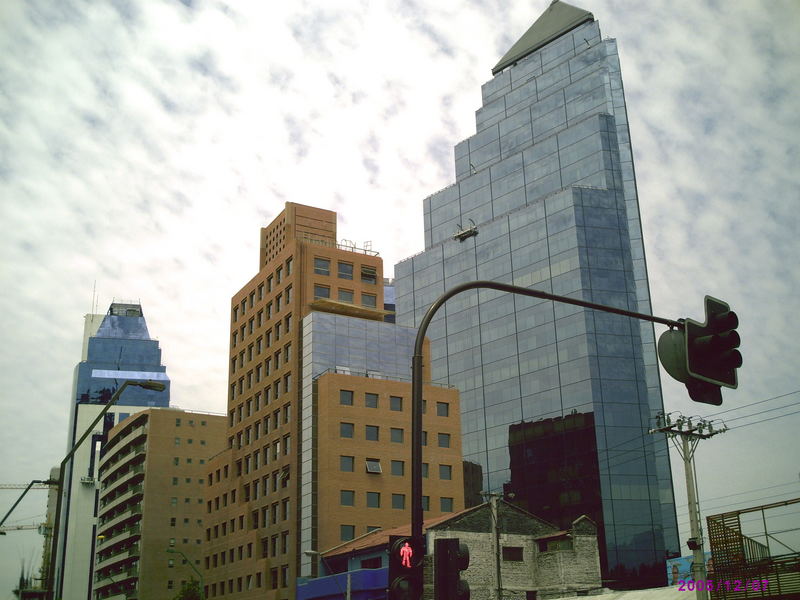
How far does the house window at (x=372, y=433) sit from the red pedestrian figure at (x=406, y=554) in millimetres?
74259

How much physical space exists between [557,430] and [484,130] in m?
60.5

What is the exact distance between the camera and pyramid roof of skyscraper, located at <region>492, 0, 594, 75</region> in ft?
477

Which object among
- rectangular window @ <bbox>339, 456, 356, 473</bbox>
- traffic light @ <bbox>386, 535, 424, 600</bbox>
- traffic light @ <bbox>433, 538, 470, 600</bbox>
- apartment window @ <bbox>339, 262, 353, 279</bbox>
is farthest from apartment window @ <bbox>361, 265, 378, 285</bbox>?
traffic light @ <bbox>433, 538, 470, 600</bbox>

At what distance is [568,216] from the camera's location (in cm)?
12300

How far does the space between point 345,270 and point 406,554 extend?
88364 millimetres

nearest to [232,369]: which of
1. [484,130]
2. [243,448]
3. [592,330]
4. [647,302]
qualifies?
[243,448]

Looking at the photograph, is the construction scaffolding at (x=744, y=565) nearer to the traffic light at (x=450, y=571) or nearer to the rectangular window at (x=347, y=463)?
the traffic light at (x=450, y=571)

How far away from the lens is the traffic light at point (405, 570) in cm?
1148

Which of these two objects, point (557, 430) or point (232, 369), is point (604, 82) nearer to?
point (557, 430)

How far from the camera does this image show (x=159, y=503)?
5217 inches

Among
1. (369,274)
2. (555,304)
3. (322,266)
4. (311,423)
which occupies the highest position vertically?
(555,304)

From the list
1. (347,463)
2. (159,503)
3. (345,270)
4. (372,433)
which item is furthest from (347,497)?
(159,503)

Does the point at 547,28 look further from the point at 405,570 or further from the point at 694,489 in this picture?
the point at 405,570

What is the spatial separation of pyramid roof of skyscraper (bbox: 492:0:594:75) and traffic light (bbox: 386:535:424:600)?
143235 mm
